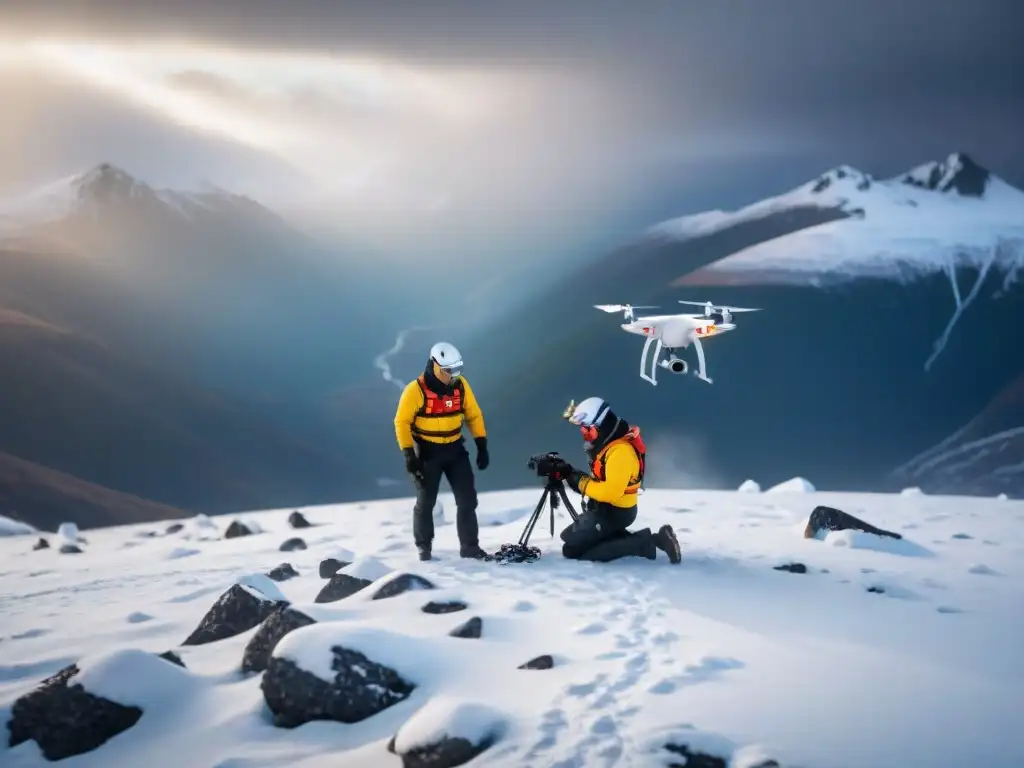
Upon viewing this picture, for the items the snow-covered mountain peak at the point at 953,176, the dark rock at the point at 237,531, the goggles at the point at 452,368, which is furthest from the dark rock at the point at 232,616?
the snow-covered mountain peak at the point at 953,176

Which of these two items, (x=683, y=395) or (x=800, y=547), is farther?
(x=683, y=395)

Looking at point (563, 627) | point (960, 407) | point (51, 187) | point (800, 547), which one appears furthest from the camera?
point (960, 407)

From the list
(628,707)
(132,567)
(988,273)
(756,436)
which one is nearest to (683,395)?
(756,436)

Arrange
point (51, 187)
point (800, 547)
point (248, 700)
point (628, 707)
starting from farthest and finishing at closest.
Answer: point (51, 187) < point (800, 547) < point (248, 700) < point (628, 707)

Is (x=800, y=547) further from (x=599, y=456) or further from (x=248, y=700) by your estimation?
(x=248, y=700)

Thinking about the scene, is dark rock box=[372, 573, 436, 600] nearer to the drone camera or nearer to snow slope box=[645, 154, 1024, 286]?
the drone camera

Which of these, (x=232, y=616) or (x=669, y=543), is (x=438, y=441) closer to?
(x=669, y=543)
